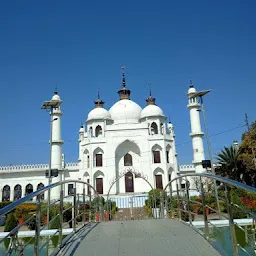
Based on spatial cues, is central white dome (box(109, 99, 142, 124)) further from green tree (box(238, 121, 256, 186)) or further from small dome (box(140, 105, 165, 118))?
green tree (box(238, 121, 256, 186))

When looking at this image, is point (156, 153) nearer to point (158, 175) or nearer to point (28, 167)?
point (158, 175)

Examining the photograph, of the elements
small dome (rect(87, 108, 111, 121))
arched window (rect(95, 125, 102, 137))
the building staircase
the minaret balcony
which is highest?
small dome (rect(87, 108, 111, 121))

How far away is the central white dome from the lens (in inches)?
1395

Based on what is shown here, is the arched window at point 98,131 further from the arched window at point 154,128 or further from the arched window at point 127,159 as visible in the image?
the arched window at point 154,128

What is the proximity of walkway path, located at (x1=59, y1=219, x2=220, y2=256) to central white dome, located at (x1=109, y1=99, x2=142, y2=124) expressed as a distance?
30354 millimetres

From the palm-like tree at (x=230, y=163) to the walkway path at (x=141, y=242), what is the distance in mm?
25304

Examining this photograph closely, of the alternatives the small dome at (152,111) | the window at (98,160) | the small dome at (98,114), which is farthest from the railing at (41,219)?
the small dome at (152,111)

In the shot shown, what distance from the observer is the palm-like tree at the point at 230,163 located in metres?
28.4

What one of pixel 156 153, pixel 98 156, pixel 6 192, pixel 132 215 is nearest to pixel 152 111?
pixel 156 153

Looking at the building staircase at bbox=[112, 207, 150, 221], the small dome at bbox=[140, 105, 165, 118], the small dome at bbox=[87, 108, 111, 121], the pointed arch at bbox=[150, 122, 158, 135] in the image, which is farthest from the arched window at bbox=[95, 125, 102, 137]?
the building staircase at bbox=[112, 207, 150, 221]

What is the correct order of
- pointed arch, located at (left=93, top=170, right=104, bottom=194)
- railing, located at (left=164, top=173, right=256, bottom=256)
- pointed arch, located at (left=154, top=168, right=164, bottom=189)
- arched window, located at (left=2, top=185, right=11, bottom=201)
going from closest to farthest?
railing, located at (left=164, top=173, right=256, bottom=256), pointed arch, located at (left=154, top=168, right=164, bottom=189), pointed arch, located at (left=93, top=170, right=104, bottom=194), arched window, located at (left=2, top=185, right=11, bottom=201)

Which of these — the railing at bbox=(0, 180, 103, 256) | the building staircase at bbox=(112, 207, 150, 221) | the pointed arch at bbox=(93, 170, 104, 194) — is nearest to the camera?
the railing at bbox=(0, 180, 103, 256)

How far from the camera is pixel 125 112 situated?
3575 cm

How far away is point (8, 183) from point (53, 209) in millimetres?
22561
